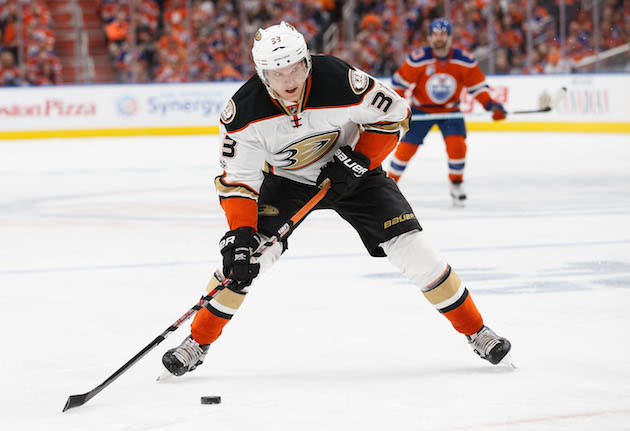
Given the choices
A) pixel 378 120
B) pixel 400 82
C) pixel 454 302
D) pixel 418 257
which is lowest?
pixel 400 82

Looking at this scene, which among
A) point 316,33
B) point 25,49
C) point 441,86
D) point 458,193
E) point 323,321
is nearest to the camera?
point 323,321

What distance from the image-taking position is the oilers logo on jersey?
7.39 m

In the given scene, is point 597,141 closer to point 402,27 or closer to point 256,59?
point 402,27

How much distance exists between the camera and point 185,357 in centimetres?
296

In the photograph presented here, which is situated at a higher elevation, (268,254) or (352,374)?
(268,254)

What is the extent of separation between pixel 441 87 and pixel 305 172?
14.6 feet

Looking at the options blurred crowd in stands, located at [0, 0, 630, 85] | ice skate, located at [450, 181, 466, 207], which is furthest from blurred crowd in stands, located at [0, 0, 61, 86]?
ice skate, located at [450, 181, 466, 207]

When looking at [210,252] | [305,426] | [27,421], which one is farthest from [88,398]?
[210,252]

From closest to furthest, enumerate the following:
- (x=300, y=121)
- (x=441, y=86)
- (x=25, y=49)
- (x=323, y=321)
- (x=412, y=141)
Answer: (x=300, y=121) → (x=323, y=321) → (x=412, y=141) → (x=441, y=86) → (x=25, y=49)

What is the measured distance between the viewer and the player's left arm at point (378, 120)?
303cm

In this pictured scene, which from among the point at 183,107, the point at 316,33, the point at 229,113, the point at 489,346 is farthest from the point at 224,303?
the point at 316,33

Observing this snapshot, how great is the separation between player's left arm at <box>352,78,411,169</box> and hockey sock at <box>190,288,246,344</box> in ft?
1.88

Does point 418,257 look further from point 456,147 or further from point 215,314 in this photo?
point 456,147

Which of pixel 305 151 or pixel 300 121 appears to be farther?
pixel 305 151
